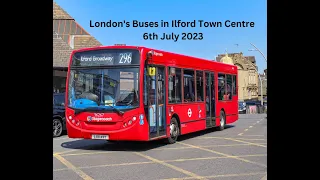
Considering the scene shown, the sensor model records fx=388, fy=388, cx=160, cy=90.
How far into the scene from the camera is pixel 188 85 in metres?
12.6

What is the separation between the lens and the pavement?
7.01 meters

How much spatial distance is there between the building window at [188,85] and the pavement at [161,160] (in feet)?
4.62

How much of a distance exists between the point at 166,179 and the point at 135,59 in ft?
13.5

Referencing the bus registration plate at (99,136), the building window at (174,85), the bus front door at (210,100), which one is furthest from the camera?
the bus front door at (210,100)

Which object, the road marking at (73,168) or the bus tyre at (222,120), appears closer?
the road marking at (73,168)

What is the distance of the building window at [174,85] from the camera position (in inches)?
448

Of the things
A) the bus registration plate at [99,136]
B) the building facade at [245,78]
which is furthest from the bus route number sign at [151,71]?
the building facade at [245,78]

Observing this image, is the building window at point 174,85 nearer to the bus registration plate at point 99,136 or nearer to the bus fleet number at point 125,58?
the bus fleet number at point 125,58

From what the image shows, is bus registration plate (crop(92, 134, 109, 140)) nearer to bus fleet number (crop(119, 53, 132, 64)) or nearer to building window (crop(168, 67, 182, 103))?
bus fleet number (crop(119, 53, 132, 64))

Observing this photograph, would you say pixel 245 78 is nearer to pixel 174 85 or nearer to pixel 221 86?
pixel 221 86

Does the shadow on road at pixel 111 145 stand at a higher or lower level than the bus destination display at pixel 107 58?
lower

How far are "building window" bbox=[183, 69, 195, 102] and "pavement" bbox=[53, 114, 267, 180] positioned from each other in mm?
1408

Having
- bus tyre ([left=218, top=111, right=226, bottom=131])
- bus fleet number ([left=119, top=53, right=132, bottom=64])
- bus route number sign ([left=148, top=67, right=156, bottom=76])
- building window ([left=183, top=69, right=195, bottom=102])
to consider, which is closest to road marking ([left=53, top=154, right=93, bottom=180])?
bus fleet number ([left=119, top=53, right=132, bottom=64])
